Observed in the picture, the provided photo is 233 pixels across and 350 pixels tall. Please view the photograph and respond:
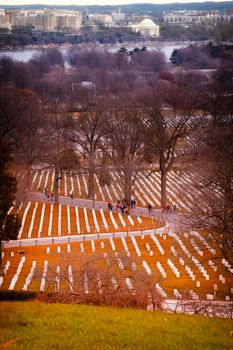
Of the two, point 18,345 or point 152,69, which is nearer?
point 18,345

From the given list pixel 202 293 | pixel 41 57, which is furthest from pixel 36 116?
pixel 41 57

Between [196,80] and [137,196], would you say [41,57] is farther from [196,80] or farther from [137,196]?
[137,196]

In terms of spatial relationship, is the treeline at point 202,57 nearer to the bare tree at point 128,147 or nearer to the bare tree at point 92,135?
the bare tree at point 92,135

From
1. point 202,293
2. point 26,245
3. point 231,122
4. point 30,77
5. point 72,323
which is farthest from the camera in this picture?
point 30,77

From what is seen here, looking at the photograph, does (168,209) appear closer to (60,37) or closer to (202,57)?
(202,57)

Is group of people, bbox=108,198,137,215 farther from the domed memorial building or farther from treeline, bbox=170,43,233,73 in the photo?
the domed memorial building

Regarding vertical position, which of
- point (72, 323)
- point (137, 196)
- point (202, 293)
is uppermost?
point (72, 323)

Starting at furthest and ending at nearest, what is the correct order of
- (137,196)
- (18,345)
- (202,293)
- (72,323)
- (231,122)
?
(231,122)
(137,196)
(202,293)
(72,323)
(18,345)

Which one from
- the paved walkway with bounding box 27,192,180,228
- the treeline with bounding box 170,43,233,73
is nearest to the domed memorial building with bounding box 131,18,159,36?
the treeline with bounding box 170,43,233,73
